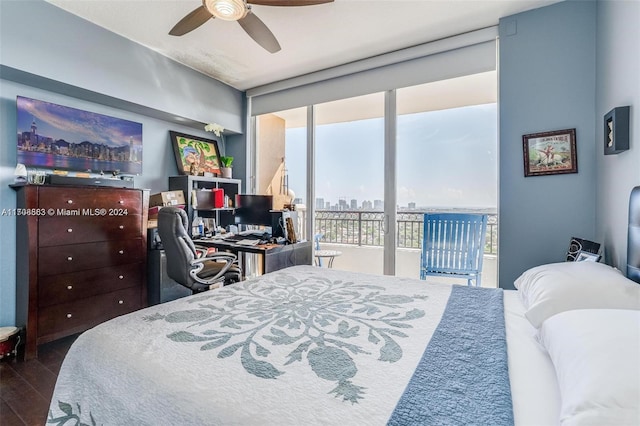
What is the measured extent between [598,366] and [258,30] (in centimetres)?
270

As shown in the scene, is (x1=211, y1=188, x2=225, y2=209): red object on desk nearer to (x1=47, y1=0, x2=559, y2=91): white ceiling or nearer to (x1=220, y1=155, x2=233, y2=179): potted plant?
(x1=220, y1=155, x2=233, y2=179): potted plant

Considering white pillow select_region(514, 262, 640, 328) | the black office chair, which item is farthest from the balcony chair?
the black office chair

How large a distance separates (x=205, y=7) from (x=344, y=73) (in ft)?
6.19

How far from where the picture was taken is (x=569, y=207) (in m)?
2.46

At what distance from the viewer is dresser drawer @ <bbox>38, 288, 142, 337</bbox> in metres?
2.44

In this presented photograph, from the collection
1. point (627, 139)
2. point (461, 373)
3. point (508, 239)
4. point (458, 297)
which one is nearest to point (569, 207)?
point (508, 239)

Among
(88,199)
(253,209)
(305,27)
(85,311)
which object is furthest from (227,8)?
(85,311)

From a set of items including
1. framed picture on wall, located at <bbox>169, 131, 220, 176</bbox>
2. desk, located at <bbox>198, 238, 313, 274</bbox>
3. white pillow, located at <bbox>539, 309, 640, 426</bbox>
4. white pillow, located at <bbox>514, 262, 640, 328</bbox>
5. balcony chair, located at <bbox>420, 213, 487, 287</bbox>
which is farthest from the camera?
framed picture on wall, located at <bbox>169, 131, 220, 176</bbox>

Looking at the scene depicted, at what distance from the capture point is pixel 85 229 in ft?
8.76

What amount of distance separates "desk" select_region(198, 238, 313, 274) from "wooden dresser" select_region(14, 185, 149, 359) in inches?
30.6

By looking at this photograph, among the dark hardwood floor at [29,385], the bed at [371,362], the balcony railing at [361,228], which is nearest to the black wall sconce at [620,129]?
the bed at [371,362]

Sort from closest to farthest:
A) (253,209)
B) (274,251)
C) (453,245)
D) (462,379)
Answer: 1. (462,379)
2. (274,251)
3. (453,245)
4. (253,209)

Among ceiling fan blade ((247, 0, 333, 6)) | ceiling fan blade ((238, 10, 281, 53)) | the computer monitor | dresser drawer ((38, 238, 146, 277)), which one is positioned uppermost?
ceiling fan blade ((247, 0, 333, 6))

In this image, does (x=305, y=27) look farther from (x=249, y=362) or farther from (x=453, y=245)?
(x=249, y=362)
